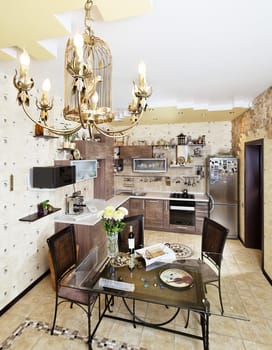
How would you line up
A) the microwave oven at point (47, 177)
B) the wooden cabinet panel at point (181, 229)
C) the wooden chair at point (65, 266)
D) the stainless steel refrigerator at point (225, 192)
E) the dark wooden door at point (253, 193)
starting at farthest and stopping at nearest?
the wooden cabinet panel at point (181, 229)
the stainless steel refrigerator at point (225, 192)
the dark wooden door at point (253, 193)
the microwave oven at point (47, 177)
the wooden chair at point (65, 266)

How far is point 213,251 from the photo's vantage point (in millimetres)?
2506

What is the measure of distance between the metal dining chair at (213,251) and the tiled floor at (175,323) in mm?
108

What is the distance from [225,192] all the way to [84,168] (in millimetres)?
3059

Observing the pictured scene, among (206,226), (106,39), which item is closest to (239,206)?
(206,226)

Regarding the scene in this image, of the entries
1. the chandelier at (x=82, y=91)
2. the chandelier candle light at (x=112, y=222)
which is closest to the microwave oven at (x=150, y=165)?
the chandelier candle light at (x=112, y=222)

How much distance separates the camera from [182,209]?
4758mm

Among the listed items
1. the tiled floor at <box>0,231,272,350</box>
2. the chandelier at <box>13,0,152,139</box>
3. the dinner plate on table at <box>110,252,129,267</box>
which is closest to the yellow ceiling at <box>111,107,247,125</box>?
the chandelier at <box>13,0,152,139</box>

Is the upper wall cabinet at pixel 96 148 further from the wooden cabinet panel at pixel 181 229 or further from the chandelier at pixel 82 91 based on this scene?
the wooden cabinet panel at pixel 181 229

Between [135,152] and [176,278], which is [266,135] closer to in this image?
[176,278]

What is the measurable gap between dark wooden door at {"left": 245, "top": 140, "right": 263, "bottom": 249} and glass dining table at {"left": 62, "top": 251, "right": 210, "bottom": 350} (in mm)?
2263

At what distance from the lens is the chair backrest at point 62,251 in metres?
2.05

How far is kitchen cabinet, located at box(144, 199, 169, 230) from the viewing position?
489 centimetres

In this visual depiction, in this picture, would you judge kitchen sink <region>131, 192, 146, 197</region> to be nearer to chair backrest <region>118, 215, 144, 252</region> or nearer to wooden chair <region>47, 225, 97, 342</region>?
chair backrest <region>118, 215, 144, 252</region>

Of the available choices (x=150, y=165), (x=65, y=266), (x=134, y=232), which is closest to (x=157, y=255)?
(x=134, y=232)
